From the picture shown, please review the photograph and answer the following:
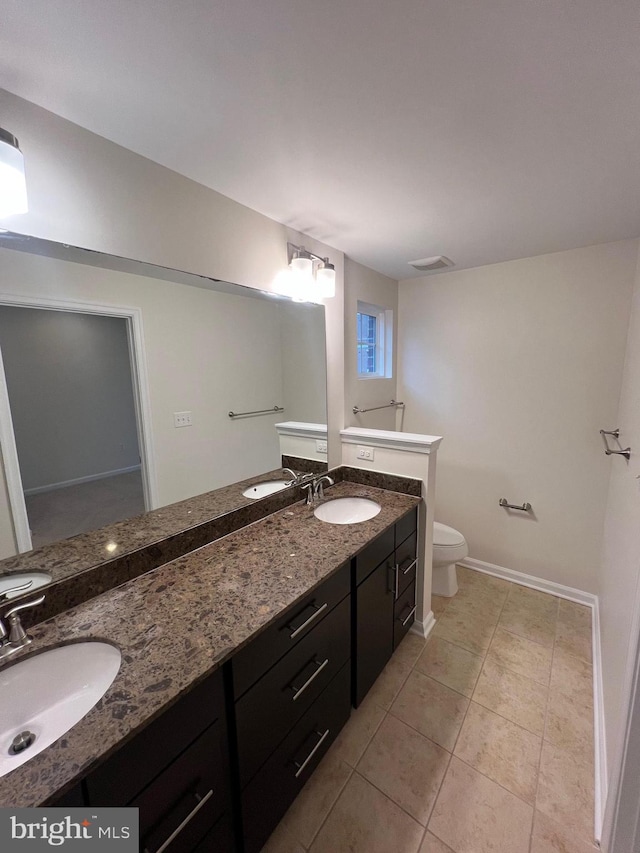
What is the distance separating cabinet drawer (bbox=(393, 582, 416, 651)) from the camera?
1.78 meters

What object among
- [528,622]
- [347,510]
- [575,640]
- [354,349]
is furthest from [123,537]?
[575,640]

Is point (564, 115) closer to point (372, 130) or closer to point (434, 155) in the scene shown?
point (434, 155)

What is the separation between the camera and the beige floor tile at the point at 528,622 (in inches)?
79.0

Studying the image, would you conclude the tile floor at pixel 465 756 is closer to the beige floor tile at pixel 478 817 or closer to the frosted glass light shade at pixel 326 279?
the beige floor tile at pixel 478 817

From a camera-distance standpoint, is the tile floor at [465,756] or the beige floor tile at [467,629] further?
the beige floor tile at [467,629]

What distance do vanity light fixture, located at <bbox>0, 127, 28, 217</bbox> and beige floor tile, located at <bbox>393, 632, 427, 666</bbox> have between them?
2381 millimetres

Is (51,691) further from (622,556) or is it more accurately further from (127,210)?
(622,556)

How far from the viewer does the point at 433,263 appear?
88.5 inches

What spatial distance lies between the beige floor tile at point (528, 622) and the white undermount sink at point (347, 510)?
45.5 inches

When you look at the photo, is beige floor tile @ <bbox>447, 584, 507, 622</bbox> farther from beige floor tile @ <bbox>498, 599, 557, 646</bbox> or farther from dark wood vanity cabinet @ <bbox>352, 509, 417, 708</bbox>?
dark wood vanity cabinet @ <bbox>352, 509, 417, 708</bbox>

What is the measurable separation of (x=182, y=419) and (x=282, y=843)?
1.48m

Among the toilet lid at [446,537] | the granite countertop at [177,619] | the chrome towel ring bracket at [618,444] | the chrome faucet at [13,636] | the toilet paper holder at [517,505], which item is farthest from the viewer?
the toilet paper holder at [517,505]

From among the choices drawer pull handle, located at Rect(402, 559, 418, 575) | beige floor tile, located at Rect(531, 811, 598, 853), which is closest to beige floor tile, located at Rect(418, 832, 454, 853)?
beige floor tile, located at Rect(531, 811, 598, 853)

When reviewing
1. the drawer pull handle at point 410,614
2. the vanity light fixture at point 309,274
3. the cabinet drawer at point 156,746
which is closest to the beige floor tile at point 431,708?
the drawer pull handle at point 410,614
